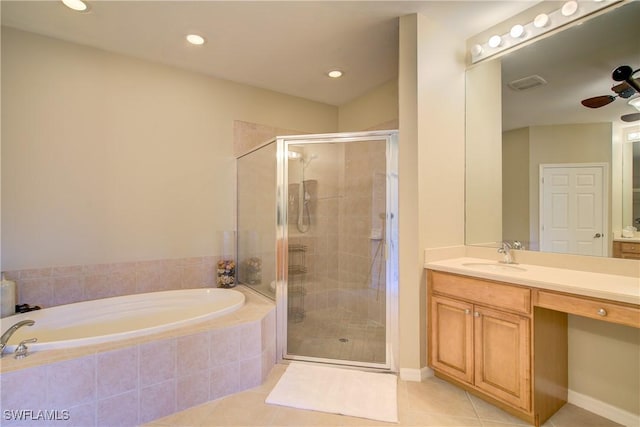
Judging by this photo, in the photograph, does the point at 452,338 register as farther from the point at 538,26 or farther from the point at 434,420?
the point at 538,26

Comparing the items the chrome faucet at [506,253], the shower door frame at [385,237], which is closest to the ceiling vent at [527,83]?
the shower door frame at [385,237]

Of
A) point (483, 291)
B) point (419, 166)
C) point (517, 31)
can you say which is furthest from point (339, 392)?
point (517, 31)

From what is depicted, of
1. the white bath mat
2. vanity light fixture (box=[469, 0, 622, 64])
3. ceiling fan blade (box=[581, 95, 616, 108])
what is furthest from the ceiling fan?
the white bath mat

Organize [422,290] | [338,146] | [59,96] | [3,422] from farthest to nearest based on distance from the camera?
[338,146] < [59,96] < [422,290] < [3,422]

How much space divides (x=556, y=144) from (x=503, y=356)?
1429 millimetres

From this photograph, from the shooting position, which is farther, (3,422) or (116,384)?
(116,384)

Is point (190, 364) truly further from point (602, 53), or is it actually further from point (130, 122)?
point (602, 53)

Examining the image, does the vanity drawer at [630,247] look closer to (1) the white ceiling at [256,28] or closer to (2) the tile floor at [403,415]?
(2) the tile floor at [403,415]

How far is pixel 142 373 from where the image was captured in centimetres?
158

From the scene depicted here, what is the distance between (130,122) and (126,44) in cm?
63

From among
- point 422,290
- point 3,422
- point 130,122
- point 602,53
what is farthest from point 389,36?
point 3,422

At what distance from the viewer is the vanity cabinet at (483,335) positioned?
1.53 metres

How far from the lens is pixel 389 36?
2.26 meters

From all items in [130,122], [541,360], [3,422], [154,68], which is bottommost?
[3,422]
